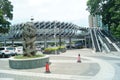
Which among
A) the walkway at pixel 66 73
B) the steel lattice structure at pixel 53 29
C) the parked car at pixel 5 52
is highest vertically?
the steel lattice structure at pixel 53 29

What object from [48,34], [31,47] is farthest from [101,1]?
[31,47]

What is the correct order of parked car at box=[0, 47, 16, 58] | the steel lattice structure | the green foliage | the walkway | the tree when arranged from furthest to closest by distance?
the steel lattice structure → the green foliage → the tree → parked car at box=[0, 47, 16, 58] → the walkway

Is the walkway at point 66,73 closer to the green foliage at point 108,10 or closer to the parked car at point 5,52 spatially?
the parked car at point 5,52

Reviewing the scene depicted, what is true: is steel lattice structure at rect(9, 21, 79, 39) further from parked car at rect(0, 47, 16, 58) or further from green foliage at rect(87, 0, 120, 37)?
parked car at rect(0, 47, 16, 58)

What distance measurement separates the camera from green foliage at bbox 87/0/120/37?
55594mm

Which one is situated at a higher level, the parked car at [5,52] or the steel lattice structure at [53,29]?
the steel lattice structure at [53,29]

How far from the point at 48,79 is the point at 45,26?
3023 inches

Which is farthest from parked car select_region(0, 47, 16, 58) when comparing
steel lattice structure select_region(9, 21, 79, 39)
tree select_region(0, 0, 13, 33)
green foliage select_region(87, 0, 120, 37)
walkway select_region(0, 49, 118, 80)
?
steel lattice structure select_region(9, 21, 79, 39)

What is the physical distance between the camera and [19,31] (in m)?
96.2

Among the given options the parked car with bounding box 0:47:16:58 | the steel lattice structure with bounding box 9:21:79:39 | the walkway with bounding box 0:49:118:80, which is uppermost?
the steel lattice structure with bounding box 9:21:79:39

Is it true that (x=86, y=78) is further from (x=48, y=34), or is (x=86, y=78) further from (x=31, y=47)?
(x=48, y=34)

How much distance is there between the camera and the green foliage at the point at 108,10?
55.6 m

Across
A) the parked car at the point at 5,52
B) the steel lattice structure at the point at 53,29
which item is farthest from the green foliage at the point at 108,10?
the steel lattice structure at the point at 53,29

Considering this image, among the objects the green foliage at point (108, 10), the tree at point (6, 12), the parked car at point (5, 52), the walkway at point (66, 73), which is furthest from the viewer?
the green foliage at point (108, 10)
